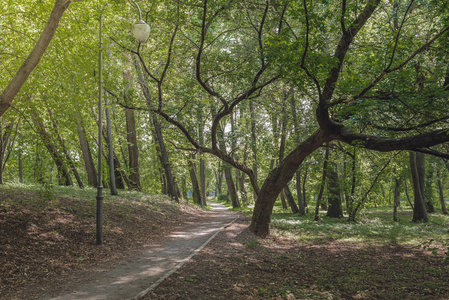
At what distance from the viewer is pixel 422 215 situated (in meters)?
17.3

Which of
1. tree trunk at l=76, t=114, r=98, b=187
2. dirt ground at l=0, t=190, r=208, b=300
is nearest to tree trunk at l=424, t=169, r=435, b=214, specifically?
dirt ground at l=0, t=190, r=208, b=300

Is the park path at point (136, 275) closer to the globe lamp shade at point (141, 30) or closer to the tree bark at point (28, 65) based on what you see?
the tree bark at point (28, 65)

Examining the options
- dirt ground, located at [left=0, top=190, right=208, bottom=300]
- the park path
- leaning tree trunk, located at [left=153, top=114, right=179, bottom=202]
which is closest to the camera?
the park path

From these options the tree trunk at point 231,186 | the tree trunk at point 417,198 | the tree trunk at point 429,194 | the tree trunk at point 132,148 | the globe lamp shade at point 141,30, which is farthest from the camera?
the tree trunk at point 231,186

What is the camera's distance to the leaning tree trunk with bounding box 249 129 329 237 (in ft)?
33.5

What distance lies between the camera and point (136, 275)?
6066mm

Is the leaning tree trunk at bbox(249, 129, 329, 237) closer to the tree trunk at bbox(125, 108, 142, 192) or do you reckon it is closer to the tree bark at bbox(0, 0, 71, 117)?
the tree bark at bbox(0, 0, 71, 117)

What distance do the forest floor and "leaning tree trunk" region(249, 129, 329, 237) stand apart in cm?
50

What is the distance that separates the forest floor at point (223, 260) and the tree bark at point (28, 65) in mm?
2886

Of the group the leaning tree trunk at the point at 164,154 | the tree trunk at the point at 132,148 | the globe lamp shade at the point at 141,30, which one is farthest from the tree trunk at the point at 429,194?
the globe lamp shade at the point at 141,30

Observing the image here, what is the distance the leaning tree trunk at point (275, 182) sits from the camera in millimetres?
10198

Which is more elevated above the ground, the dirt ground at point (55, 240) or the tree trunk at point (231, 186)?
the tree trunk at point (231, 186)

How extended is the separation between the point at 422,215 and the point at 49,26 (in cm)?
1860

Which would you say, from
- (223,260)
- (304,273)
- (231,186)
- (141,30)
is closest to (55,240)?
(223,260)
